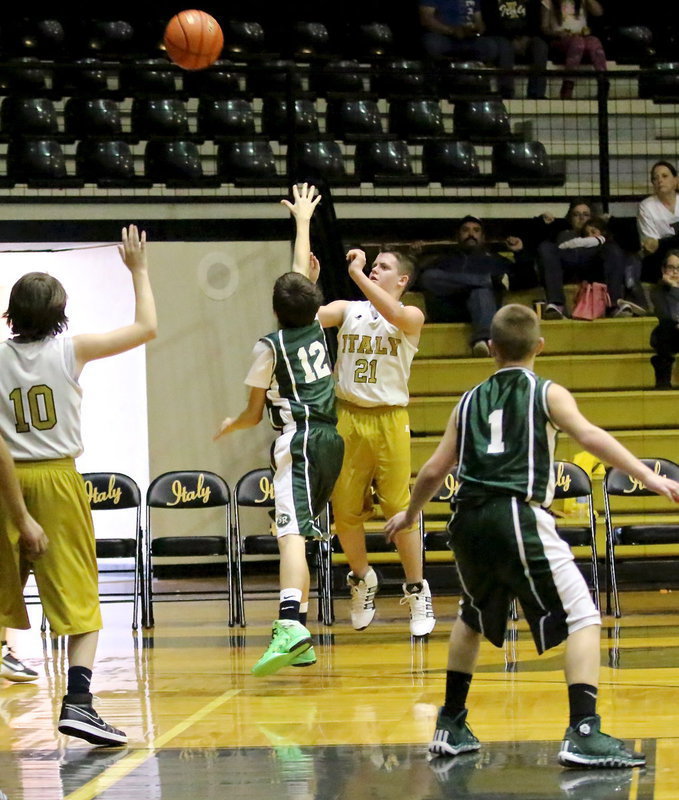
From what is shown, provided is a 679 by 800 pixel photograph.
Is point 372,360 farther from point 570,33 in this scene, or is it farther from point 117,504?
point 570,33

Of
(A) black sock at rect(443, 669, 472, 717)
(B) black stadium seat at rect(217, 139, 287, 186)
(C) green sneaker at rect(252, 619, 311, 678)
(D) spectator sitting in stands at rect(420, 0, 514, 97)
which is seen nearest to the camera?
(A) black sock at rect(443, 669, 472, 717)

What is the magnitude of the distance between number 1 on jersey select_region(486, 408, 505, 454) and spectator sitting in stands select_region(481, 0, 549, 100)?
10.2 metres

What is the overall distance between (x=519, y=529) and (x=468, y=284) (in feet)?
22.3

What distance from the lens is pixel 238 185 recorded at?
11.6 m

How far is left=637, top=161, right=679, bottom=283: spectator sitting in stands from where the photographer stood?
38.3 ft

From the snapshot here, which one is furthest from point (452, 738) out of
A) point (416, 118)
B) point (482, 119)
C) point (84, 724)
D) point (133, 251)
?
point (482, 119)

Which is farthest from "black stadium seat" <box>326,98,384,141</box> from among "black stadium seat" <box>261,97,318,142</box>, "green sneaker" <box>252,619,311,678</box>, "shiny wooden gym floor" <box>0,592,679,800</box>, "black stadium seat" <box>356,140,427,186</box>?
"green sneaker" <box>252,619,311,678</box>

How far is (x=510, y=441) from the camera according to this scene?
173 inches

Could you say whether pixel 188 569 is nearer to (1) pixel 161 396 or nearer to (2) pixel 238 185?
(1) pixel 161 396

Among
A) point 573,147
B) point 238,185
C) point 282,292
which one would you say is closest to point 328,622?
point 282,292

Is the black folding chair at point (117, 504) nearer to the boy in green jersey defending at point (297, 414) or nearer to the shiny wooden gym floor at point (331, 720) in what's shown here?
the shiny wooden gym floor at point (331, 720)

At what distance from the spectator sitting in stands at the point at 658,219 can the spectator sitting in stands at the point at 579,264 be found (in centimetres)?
47

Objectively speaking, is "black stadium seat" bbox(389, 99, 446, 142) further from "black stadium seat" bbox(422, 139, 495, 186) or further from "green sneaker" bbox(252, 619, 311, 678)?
"green sneaker" bbox(252, 619, 311, 678)

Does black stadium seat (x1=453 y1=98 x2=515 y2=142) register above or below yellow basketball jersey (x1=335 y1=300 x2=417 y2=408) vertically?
above
